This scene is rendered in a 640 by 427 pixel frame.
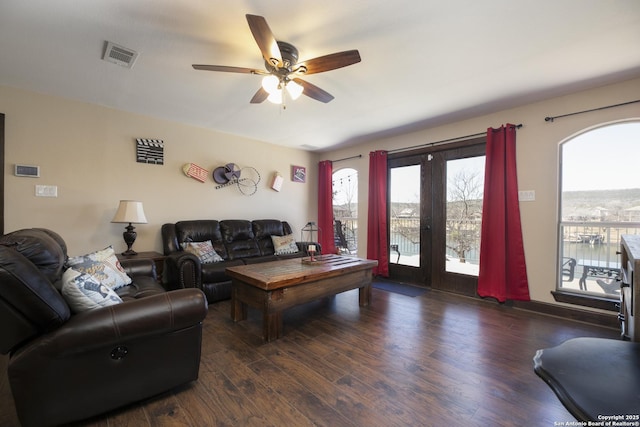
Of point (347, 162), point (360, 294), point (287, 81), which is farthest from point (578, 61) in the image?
point (347, 162)

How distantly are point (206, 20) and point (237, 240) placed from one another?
10.2 feet

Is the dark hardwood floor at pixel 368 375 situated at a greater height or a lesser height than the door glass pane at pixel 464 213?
lesser

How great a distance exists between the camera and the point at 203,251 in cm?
367

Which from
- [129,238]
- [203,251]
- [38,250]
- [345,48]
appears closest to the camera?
[38,250]

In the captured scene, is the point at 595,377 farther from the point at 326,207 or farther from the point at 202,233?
the point at 326,207

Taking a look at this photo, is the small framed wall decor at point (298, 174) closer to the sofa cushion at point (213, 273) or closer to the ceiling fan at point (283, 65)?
the sofa cushion at point (213, 273)

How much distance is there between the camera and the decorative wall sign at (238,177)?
4.49 meters

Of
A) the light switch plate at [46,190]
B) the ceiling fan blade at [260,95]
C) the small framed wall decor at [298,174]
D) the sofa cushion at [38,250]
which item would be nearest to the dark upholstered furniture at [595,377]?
the sofa cushion at [38,250]

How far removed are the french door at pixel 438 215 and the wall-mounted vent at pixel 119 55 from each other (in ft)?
12.3

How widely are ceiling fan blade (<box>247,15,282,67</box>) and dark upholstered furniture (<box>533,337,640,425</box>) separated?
2004 mm

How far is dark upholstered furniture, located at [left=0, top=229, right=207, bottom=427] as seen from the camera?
1.24 metres

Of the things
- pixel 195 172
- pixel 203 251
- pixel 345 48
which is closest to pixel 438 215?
pixel 345 48

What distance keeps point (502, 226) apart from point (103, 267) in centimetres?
425

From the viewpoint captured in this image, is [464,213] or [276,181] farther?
[276,181]
